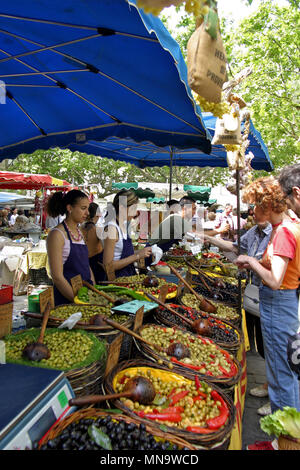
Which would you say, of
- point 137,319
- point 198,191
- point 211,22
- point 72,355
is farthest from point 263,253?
point 198,191

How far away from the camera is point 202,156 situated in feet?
23.6

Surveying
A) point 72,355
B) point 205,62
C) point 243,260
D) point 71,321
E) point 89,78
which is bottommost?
point 72,355

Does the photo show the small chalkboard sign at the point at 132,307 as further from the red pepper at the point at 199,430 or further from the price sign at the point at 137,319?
the red pepper at the point at 199,430

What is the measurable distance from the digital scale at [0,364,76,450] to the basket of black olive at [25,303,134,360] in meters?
0.57

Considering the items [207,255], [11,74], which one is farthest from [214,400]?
[207,255]

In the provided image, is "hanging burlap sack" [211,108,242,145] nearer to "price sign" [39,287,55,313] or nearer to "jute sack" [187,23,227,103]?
"jute sack" [187,23,227,103]

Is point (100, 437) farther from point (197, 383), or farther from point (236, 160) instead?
point (236, 160)

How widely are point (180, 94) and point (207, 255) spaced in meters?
4.04

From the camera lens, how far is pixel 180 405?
1633mm

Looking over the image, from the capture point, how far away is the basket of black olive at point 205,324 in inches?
95.1

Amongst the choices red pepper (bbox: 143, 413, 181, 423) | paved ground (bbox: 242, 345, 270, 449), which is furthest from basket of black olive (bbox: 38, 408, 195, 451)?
paved ground (bbox: 242, 345, 270, 449)

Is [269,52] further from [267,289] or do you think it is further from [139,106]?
[267,289]

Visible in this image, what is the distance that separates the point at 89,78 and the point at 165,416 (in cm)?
283

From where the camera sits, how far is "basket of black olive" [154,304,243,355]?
2.42 metres
